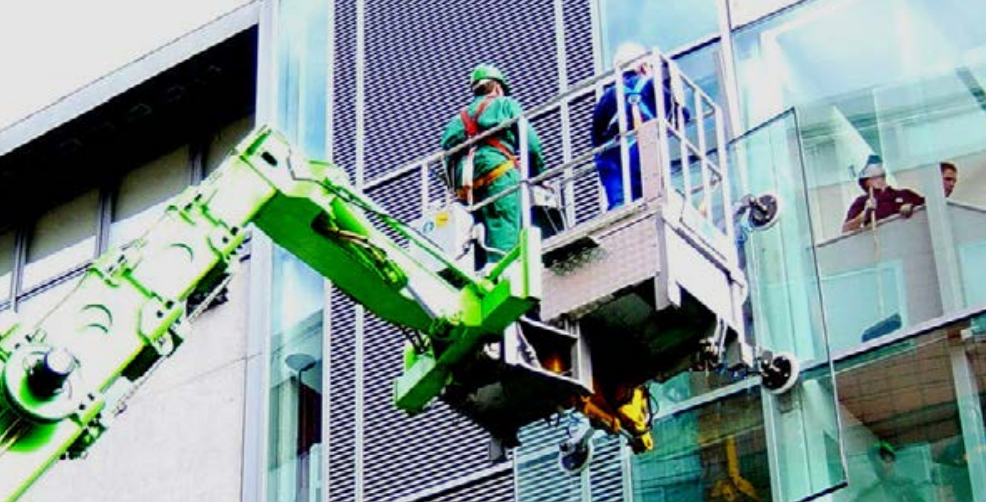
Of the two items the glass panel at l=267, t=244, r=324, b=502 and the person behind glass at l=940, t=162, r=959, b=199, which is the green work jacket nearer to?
the person behind glass at l=940, t=162, r=959, b=199

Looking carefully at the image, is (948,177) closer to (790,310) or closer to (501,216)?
(790,310)

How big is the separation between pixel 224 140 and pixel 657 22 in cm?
660

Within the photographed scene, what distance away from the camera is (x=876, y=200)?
17.6m

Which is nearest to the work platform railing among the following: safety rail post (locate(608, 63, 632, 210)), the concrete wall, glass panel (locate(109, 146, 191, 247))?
safety rail post (locate(608, 63, 632, 210))

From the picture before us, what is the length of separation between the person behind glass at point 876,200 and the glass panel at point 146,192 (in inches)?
363

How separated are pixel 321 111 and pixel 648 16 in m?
4.01

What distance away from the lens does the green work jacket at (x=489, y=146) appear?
643 inches

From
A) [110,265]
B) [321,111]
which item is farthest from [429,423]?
[110,265]

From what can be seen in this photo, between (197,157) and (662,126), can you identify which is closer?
(662,126)

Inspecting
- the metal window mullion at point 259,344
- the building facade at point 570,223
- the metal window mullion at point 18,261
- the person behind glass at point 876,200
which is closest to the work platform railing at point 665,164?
the building facade at point 570,223

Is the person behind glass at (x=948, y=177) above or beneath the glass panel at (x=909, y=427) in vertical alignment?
above

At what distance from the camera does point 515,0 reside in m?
21.2

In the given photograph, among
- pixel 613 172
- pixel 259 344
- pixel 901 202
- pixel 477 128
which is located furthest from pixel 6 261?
pixel 901 202

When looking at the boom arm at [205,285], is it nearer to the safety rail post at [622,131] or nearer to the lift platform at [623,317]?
the lift platform at [623,317]
